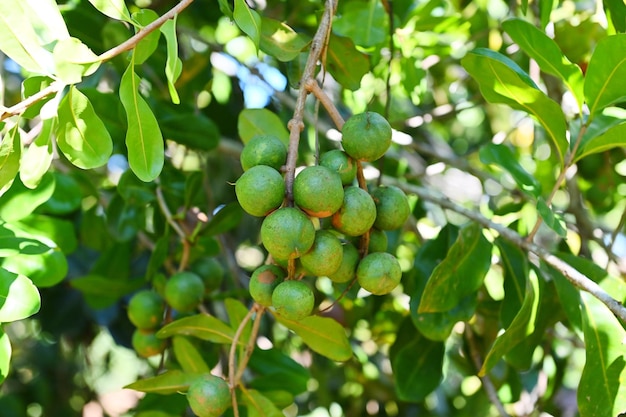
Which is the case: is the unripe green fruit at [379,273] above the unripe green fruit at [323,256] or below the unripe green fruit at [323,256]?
below

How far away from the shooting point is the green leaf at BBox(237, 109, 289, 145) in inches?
62.1

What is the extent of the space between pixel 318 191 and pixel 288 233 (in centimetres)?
8

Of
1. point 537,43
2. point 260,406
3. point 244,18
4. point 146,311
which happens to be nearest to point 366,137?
point 244,18

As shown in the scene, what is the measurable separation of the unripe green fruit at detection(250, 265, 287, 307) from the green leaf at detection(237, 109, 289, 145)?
396mm

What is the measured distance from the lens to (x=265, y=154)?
123 cm

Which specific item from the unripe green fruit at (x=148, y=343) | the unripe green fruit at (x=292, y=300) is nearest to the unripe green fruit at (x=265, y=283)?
the unripe green fruit at (x=292, y=300)

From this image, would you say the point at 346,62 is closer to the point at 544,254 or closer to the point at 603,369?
the point at 544,254

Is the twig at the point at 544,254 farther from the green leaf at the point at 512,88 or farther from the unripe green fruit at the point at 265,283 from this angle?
the unripe green fruit at the point at 265,283

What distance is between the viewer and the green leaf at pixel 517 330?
1448mm

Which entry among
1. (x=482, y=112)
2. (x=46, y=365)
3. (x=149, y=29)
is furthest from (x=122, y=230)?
(x=482, y=112)

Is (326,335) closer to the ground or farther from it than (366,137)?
closer to the ground

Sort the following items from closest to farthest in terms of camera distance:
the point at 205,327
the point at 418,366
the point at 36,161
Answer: the point at 36,161
the point at 205,327
the point at 418,366

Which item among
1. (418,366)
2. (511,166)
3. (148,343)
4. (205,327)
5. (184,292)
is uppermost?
(511,166)

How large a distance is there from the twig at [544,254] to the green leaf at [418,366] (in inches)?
14.7
